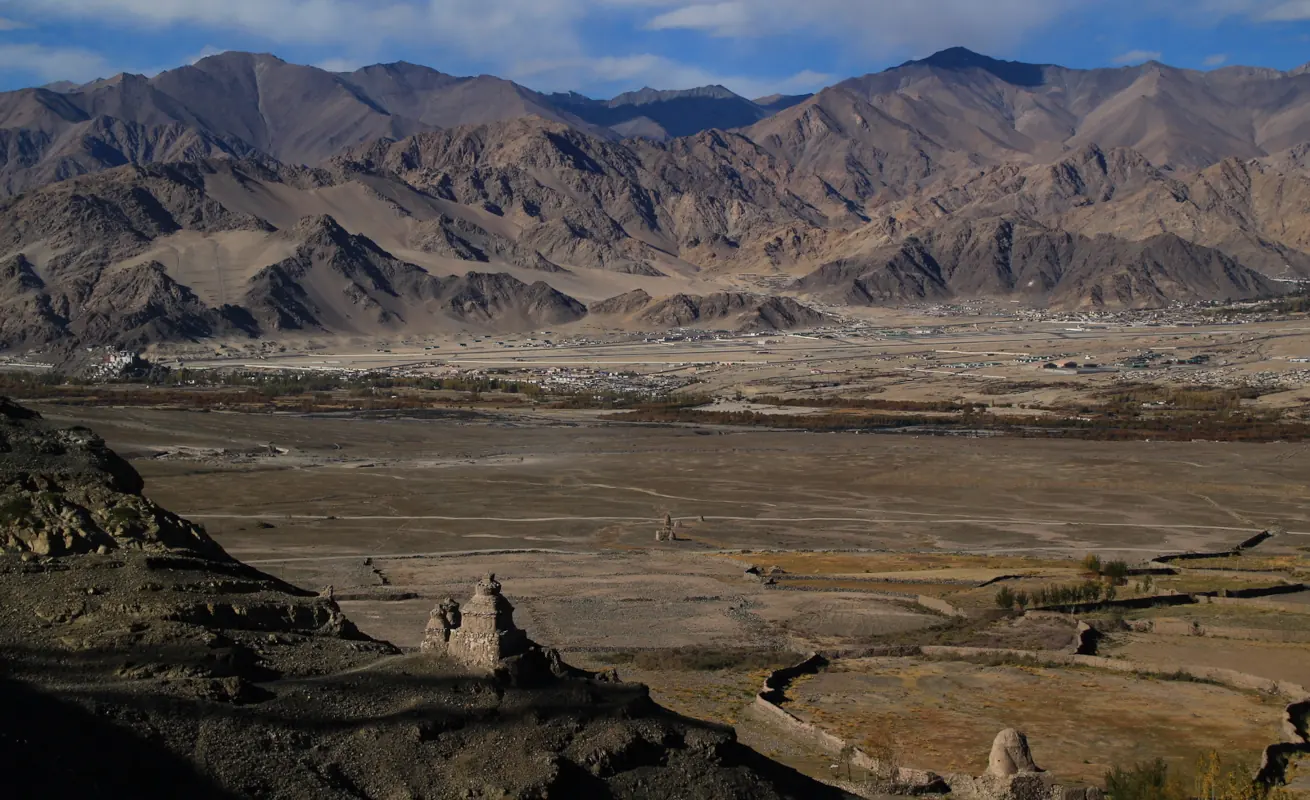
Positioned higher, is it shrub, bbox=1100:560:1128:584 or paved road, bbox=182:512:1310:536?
shrub, bbox=1100:560:1128:584

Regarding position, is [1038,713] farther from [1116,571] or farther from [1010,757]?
[1116,571]

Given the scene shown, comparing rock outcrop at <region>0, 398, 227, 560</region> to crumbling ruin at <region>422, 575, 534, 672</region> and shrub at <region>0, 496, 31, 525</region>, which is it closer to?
shrub at <region>0, 496, 31, 525</region>

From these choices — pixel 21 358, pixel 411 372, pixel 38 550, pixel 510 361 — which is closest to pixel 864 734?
pixel 38 550

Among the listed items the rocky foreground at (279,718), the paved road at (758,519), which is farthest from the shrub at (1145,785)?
the paved road at (758,519)

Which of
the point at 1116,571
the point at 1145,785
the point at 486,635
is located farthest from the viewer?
the point at 1116,571

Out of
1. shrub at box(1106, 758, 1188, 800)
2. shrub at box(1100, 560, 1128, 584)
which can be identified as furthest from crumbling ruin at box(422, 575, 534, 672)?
shrub at box(1100, 560, 1128, 584)

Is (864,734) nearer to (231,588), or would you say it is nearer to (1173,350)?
(231,588)

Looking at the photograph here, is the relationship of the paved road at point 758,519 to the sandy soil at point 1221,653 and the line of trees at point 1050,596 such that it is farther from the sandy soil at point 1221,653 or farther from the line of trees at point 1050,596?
the sandy soil at point 1221,653

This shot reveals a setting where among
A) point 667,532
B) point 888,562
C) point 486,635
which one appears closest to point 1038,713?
point 486,635
